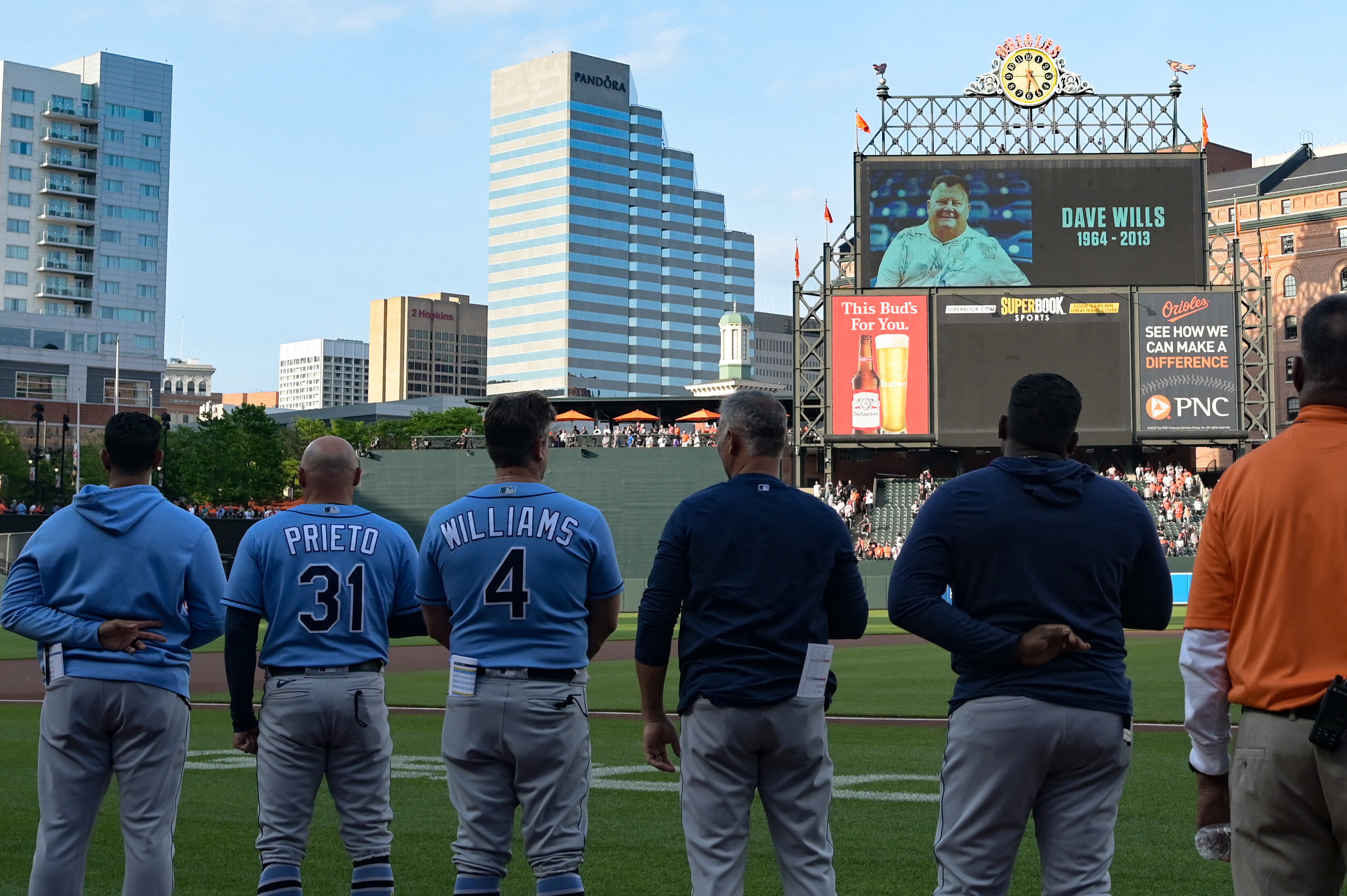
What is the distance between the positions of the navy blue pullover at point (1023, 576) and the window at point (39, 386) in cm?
10654

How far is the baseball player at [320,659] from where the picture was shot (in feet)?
17.5

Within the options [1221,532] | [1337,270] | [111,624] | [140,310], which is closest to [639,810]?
[111,624]

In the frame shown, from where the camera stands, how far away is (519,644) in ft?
16.8

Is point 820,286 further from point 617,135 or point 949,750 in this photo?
point 617,135

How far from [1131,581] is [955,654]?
0.68 meters

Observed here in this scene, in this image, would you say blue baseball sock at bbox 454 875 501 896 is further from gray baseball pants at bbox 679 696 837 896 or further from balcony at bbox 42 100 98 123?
balcony at bbox 42 100 98 123

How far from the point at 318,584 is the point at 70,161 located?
12513 centimetres

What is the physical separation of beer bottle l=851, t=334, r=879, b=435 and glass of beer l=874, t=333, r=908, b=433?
163 mm

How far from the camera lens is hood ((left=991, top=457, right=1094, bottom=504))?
4.47m

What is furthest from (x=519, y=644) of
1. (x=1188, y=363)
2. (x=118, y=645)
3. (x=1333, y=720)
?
(x=1188, y=363)

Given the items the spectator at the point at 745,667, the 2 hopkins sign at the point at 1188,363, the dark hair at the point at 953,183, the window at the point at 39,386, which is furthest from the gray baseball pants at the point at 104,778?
the window at the point at 39,386

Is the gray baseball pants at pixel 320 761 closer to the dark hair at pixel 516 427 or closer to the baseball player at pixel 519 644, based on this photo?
the baseball player at pixel 519 644

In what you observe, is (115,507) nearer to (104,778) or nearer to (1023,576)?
(104,778)

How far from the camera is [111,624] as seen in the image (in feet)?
17.3
